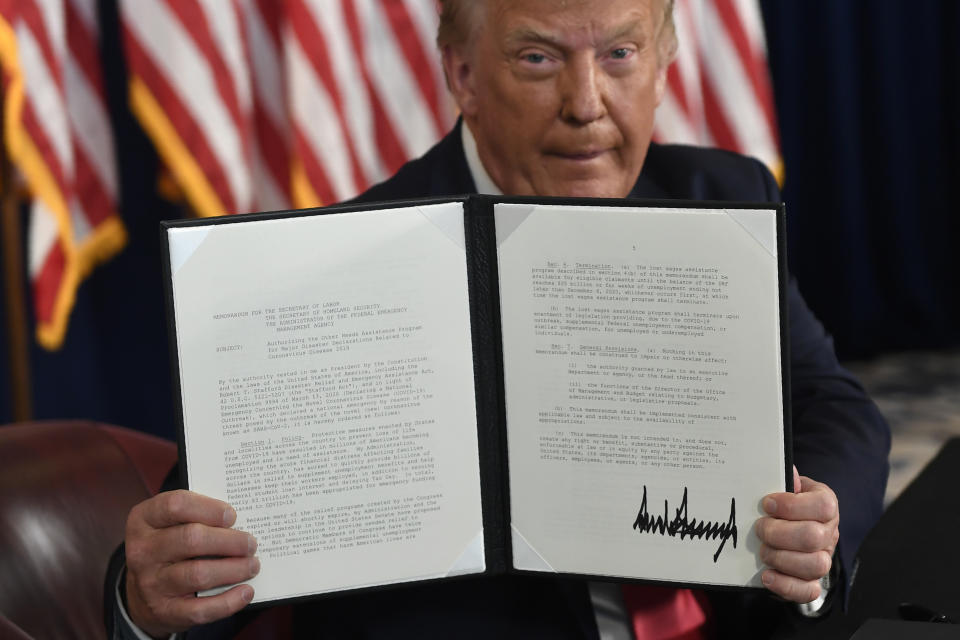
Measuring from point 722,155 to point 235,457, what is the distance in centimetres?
88

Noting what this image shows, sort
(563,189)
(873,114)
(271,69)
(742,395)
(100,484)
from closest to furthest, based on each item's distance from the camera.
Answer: (742,395) → (563,189) → (100,484) → (271,69) → (873,114)

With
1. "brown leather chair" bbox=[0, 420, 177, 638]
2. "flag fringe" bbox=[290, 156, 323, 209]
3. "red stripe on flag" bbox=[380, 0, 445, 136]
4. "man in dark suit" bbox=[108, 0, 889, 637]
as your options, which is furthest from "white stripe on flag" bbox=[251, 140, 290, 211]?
"man in dark suit" bbox=[108, 0, 889, 637]

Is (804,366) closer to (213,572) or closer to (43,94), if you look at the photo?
(213,572)

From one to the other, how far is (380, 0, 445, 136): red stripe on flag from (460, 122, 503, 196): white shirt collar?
1791 mm

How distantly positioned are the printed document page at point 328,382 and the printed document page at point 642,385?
7 cm

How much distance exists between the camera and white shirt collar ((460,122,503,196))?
148 cm

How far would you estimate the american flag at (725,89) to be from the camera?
3271 millimetres

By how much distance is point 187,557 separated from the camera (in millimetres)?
1089

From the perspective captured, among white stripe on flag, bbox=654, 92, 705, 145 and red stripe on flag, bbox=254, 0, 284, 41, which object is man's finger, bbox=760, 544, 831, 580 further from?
red stripe on flag, bbox=254, 0, 284, 41

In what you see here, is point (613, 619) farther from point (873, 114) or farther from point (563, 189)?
point (873, 114)

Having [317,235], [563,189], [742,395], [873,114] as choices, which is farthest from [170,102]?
[873,114]

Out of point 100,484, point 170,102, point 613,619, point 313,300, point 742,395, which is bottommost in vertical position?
point 613,619

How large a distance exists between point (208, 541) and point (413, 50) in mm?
2409

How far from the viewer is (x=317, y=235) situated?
108cm
